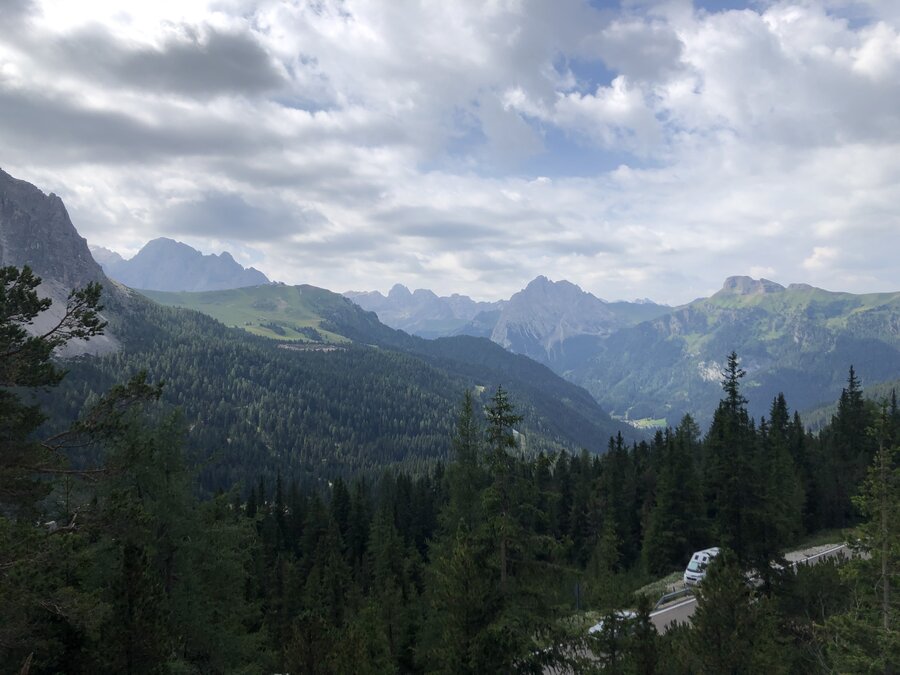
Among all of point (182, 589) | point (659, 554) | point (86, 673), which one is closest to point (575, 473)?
point (659, 554)

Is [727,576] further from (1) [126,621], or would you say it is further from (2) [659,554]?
(2) [659,554]

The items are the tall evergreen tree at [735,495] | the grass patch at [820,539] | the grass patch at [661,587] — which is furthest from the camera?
the grass patch at [820,539]

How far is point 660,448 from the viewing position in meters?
88.1

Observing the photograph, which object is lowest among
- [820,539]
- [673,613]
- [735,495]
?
[820,539]

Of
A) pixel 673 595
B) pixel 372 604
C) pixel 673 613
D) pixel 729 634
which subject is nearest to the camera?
pixel 729 634

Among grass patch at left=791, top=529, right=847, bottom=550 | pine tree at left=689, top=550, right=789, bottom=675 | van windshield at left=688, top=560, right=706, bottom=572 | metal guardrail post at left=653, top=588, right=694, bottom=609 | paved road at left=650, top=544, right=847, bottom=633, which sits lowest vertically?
grass patch at left=791, top=529, right=847, bottom=550

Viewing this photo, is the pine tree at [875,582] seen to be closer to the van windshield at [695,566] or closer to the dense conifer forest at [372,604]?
the dense conifer forest at [372,604]

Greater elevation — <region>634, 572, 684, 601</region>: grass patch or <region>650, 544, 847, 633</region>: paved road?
<region>650, 544, 847, 633</region>: paved road


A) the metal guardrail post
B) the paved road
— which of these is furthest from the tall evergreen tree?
the metal guardrail post

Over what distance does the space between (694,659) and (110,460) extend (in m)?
21.6

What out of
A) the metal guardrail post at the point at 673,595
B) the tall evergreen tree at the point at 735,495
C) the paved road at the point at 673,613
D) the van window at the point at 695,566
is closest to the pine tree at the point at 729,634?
the tall evergreen tree at the point at 735,495

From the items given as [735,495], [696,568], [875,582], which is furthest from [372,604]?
[696,568]

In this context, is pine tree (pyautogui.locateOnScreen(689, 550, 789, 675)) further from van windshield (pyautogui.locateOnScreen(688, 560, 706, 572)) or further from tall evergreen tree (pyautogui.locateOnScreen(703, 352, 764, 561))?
van windshield (pyautogui.locateOnScreen(688, 560, 706, 572))

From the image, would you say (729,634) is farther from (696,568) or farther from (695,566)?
(695,566)
